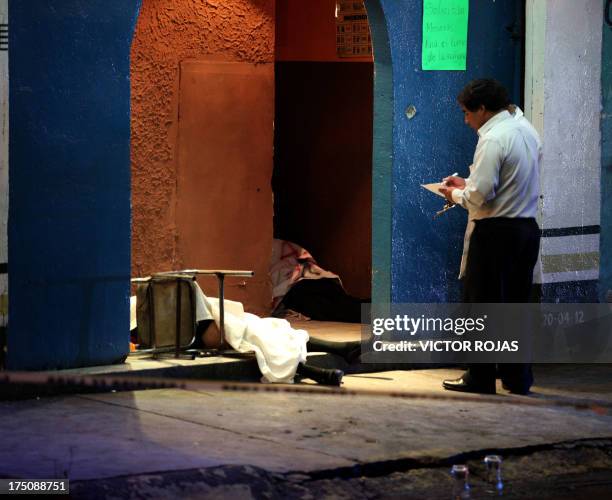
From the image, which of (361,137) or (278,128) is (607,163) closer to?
(361,137)

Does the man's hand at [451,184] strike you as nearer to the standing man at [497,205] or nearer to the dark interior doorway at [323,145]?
the standing man at [497,205]

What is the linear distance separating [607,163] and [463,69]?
167cm

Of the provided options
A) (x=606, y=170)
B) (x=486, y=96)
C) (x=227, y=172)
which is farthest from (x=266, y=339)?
(x=606, y=170)

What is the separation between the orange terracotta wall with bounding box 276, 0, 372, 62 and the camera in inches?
481

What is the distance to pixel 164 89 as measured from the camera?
10773 millimetres

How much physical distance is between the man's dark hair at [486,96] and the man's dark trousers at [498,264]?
742mm

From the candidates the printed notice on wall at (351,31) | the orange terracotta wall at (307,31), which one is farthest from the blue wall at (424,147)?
the orange terracotta wall at (307,31)

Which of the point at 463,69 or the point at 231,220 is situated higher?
the point at 463,69

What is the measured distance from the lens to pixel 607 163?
11125 mm

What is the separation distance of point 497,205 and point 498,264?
0.38m

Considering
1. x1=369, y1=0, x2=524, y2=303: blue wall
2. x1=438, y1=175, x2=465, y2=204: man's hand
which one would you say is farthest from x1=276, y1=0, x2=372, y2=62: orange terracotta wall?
x1=438, y1=175, x2=465, y2=204: man's hand

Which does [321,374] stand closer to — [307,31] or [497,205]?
[497,205]

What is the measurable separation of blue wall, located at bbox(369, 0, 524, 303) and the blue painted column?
84.2 inches

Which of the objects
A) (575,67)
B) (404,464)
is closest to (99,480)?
(404,464)
